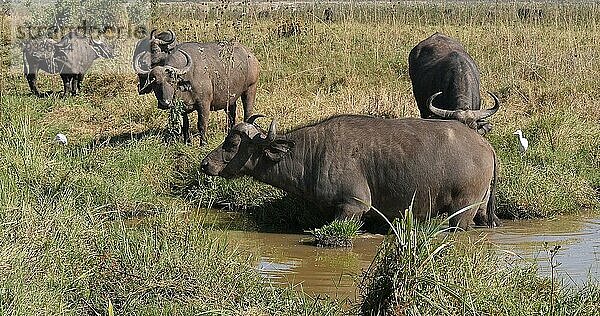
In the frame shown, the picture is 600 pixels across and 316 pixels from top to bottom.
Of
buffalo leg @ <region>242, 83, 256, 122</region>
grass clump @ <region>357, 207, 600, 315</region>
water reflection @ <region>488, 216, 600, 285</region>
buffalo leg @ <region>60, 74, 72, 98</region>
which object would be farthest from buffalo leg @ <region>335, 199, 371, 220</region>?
buffalo leg @ <region>60, 74, 72, 98</region>

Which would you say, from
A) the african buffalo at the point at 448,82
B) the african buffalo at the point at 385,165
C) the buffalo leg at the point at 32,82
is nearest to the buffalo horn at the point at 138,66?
the buffalo leg at the point at 32,82

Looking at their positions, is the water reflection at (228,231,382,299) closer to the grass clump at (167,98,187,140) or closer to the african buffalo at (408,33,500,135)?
the african buffalo at (408,33,500,135)

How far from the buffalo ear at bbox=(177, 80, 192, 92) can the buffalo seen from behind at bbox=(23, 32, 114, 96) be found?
4.11 meters

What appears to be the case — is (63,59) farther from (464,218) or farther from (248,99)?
(464,218)

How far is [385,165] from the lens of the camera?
358 inches

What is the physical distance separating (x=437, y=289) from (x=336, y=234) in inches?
135

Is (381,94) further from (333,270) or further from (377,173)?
(333,270)

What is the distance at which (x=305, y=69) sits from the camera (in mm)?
17672

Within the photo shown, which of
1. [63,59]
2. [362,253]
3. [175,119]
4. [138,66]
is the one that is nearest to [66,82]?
[63,59]

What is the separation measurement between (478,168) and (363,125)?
1.17m

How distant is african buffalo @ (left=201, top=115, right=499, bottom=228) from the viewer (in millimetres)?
8992

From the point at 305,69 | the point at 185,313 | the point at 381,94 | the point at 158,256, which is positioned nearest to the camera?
the point at 185,313

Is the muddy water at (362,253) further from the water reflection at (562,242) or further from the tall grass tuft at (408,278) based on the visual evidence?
the tall grass tuft at (408,278)

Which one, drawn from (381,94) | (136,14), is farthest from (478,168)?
(136,14)
